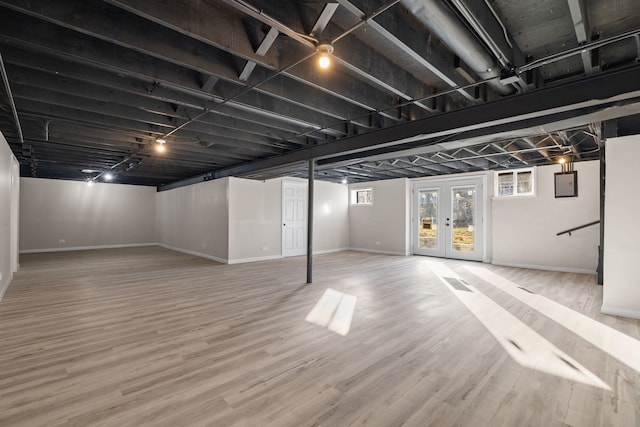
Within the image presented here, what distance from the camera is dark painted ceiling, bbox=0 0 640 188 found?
86.9 inches

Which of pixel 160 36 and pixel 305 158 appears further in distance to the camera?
pixel 305 158

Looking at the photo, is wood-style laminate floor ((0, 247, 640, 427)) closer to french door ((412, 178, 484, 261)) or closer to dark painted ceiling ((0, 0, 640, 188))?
dark painted ceiling ((0, 0, 640, 188))

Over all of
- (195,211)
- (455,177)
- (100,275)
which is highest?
(455,177)

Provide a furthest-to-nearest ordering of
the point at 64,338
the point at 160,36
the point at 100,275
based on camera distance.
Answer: the point at 100,275 < the point at 64,338 < the point at 160,36

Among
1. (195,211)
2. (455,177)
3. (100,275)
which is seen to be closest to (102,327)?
(100,275)

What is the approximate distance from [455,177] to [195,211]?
8.22m

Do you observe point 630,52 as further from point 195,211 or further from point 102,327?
point 195,211

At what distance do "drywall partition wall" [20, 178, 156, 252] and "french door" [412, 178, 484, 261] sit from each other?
10.9 metres

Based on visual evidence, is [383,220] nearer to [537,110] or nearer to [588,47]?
[537,110]

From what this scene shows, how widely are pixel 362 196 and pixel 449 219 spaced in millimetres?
3272

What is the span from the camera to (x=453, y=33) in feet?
7.35

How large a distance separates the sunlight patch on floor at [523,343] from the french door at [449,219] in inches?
162

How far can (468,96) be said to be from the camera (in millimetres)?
3295

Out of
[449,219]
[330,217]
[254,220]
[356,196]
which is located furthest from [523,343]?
[356,196]
